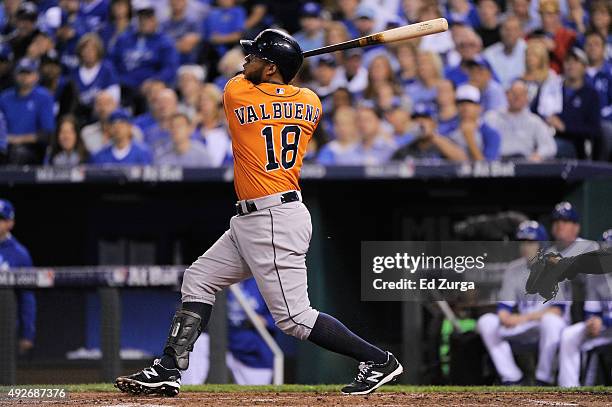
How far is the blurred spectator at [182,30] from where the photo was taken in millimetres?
10508

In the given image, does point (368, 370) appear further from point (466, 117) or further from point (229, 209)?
point (229, 209)

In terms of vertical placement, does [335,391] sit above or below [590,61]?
below

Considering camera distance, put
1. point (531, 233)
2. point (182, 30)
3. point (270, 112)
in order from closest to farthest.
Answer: point (270, 112)
point (531, 233)
point (182, 30)

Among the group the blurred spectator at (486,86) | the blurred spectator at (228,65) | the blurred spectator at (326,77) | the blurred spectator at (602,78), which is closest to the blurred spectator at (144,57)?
the blurred spectator at (228,65)

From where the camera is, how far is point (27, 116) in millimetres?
10070

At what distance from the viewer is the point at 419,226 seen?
991 centimetres

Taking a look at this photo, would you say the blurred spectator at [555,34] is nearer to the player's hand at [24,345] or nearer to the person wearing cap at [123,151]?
the person wearing cap at [123,151]

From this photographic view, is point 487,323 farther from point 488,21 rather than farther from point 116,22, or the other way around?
point 116,22

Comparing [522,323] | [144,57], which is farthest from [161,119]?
[522,323]

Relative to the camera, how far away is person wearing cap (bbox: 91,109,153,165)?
380 inches

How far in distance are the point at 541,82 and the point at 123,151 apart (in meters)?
3.37

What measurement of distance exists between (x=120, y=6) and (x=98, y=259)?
2.36 m

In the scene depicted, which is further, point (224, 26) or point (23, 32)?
point (23, 32)

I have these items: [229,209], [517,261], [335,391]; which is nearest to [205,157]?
[229,209]
